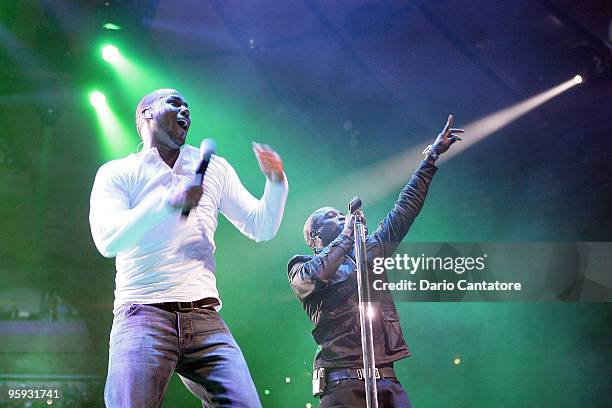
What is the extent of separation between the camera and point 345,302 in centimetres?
323

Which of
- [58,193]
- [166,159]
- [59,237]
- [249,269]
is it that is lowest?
[166,159]

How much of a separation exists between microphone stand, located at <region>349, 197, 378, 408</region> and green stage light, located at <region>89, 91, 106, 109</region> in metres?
3.06

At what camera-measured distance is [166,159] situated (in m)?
1.98

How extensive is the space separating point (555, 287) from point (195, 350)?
129 inches

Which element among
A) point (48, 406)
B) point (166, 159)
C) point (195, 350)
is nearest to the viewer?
point (195, 350)

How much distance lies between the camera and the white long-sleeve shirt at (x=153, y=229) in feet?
5.44

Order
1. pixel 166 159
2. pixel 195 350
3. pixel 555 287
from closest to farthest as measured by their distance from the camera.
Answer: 1. pixel 195 350
2. pixel 166 159
3. pixel 555 287

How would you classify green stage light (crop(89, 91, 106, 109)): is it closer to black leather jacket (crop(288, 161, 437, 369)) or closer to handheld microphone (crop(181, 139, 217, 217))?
black leather jacket (crop(288, 161, 437, 369))

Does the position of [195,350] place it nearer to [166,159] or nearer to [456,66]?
[166,159]

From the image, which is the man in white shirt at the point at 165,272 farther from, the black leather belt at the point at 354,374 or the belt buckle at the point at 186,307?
the black leather belt at the point at 354,374

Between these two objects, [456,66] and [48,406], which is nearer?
[48,406]

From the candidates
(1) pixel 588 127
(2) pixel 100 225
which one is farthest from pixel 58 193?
(1) pixel 588 127

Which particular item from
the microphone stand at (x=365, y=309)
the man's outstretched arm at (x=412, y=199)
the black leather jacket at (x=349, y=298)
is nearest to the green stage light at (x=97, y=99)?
the black leather jacket at (x=349, y=298)

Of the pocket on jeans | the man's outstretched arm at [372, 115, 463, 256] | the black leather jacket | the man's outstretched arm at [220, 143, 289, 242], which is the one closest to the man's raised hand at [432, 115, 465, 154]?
the man's outstretched arm at [372, 115, 463, 256]
